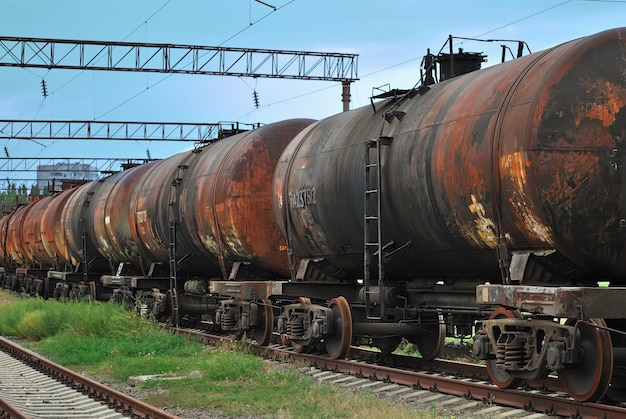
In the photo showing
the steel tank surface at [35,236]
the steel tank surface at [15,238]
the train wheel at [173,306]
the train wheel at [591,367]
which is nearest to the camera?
the train wheel at [591,367]

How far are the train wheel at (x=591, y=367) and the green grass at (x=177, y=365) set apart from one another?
4.77 ft

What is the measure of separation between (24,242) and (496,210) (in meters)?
29.2

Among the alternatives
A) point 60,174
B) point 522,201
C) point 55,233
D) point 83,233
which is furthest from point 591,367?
point 60,174

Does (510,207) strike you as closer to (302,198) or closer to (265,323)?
(302,198)

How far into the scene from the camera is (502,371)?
955cm

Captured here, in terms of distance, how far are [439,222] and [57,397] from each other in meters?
5.48

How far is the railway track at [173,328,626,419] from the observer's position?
8.66m

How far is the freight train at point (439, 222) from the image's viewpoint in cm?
822

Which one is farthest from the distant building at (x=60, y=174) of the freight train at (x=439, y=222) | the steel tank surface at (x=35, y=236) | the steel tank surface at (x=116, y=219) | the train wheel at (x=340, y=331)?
the train wheel at (x=340, y=331)

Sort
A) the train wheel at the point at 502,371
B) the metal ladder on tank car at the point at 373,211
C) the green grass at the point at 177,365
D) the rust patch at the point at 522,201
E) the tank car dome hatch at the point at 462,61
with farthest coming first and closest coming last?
the tank car dome hatch at the point at 462,61 < the metal ladder on tank car at the point at 373,211 < the green grass at the point at 177,365 < the train wheel at the point at 502,371 < the rust patch at the point at 522,201

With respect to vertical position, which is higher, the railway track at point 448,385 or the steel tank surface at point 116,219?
the steel tank surface at point 116,219

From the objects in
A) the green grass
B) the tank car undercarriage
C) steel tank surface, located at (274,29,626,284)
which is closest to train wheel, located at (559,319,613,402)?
the tank car undercarriage

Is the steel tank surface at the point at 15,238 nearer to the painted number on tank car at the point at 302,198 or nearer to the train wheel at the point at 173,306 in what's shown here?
the train wheel at the point at 173,306

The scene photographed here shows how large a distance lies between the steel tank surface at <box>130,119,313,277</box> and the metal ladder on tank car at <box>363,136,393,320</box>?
12.3 ft
